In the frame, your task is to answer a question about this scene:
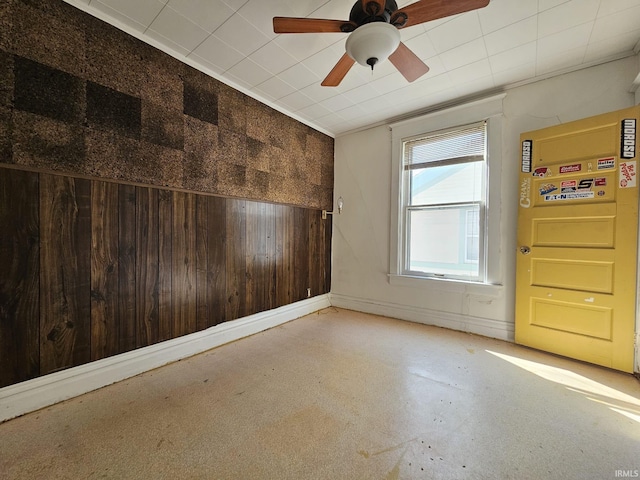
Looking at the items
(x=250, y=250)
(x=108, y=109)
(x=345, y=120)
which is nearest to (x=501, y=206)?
(x=345, y=120)

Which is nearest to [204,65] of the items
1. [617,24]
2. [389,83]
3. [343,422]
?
[389,83]

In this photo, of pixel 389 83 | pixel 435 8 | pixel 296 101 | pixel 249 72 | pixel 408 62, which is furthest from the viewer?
pixel 296 101

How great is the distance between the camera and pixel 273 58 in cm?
231

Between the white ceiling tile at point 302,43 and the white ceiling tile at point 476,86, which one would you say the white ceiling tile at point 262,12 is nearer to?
the white ceiling tile at point 302,43

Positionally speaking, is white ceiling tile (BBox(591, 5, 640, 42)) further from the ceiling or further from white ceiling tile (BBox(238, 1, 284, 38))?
white ceiling tile (BBox(238, 1, 284, 38))

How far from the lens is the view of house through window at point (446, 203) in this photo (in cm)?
296

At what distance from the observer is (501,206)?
2771 millimetres

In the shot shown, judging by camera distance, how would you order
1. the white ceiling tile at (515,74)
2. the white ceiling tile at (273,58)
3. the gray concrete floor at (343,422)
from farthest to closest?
the white ceiling tile at (515,74) → the white ceiling tile at (273,58) → the gray concrete floor at (343,422)

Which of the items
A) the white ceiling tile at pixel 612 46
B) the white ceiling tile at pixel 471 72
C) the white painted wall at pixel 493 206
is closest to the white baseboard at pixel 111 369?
the white painted wall at pixel 493 206

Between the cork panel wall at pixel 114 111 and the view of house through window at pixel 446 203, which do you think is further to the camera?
the view of house through window at pixel 446 203

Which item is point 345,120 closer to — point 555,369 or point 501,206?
point 501,206

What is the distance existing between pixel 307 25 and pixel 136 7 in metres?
1.30

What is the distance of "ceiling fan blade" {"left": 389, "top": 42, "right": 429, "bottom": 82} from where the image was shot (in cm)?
174

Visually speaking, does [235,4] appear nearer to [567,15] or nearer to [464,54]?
[464,54]
